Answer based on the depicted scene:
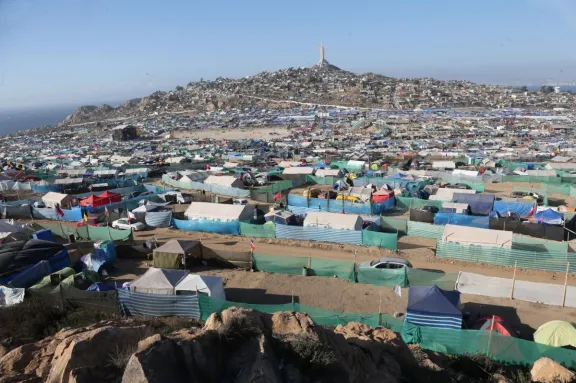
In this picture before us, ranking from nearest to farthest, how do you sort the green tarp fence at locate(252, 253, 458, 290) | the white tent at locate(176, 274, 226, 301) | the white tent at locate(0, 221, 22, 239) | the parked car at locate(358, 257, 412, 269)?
the white tent at locate(176, 274, 226, 301) → the green tarp fence at locate(252, 253, 458, 290) → the parked car at locate(358, 257, 412, 269) → the white tent at locate(0, 221, 22, 239)

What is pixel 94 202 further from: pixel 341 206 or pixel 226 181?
pixel 341 206

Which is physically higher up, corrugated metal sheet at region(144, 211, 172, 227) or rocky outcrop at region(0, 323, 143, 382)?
rocky outcrop at region(0, 323, 143, 382)

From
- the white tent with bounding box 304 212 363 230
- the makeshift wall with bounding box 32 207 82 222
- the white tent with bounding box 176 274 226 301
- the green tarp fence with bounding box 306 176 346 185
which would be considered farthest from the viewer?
the green tarp fence with bounding box 306 176 346 185

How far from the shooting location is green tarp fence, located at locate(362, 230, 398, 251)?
1762cm

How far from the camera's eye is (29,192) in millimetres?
30672

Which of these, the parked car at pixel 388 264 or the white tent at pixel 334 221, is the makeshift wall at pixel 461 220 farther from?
the parked car at pixel 388 264

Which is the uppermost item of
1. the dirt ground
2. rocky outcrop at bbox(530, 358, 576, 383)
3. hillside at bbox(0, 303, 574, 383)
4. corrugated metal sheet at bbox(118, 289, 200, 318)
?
hillside at bbox(0, 303, 574, 383)

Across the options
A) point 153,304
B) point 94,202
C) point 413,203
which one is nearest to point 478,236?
point 413,203

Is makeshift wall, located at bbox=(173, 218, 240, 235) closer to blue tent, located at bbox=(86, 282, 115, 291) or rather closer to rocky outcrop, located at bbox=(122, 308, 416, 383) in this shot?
blue tent, located at bbox=(86, 282, 115, 291)

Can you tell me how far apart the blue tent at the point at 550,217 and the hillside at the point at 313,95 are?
291ft

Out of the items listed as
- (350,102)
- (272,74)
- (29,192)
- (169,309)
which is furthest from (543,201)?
(272,74)

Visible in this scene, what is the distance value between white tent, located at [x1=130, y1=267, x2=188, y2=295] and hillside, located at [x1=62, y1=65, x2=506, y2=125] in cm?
9868

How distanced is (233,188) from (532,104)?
101151 mm

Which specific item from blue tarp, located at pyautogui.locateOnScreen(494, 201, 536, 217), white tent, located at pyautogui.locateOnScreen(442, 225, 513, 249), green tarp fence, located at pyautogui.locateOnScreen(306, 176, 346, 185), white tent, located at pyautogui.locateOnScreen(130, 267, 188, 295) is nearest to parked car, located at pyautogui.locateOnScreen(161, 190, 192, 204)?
green tarp fence, located at pyautogui.locateOnScreen(306, 176, 346, 185)
